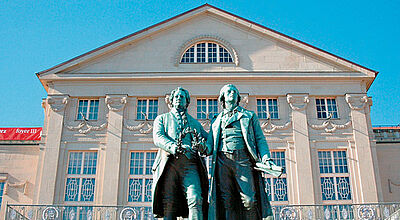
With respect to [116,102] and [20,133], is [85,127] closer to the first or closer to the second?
[116,102]

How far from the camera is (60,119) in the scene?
24.7 meters

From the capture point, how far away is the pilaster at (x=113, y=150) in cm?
2283

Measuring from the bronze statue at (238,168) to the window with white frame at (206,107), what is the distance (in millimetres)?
17881

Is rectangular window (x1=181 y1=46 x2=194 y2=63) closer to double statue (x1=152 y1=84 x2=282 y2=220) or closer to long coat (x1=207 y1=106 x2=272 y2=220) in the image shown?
long coat (x1=207 y1=106 x2=272 y2=220)

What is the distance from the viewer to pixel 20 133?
3191 centimetres

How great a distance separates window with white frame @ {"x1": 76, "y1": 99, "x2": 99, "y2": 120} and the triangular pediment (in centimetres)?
168

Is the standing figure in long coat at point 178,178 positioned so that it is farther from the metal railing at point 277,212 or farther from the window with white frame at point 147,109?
the window with white frame at point 147,109

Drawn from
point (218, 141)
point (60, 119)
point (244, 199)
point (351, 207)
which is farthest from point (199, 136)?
point (60, 119)

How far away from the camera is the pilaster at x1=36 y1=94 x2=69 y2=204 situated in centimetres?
2300

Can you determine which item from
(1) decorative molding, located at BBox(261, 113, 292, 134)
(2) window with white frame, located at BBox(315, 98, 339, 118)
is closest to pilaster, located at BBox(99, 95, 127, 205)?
(1) decorative molding, located at BBox(261, 113, 292, 134)

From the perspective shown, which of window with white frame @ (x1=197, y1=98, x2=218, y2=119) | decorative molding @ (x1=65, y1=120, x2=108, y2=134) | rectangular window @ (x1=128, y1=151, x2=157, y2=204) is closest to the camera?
rectangular window @ (x1=128, y1=151, x2=157, y2=204)

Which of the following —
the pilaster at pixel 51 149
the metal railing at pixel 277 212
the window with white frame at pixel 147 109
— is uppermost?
the window with white frame at pixel 147 109

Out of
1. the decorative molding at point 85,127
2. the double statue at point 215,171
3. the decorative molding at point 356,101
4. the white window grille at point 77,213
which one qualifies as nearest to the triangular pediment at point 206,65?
the decorative molding at point 356,101

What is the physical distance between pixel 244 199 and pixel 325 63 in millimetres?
21372
